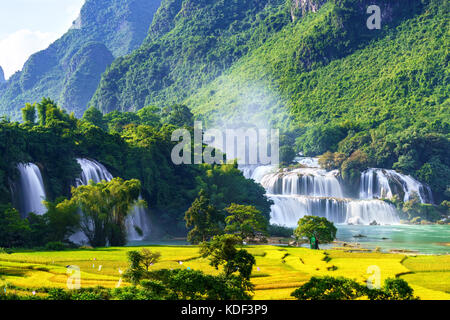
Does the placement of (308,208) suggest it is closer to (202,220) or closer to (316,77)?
(202,220)

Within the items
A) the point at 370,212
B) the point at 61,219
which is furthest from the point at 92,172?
the point at 370,212

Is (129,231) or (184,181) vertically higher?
(184,181)

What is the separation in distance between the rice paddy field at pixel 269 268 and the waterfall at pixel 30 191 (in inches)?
475

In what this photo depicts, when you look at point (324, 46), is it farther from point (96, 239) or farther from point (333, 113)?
point (96, 239)

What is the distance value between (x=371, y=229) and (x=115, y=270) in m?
45.4

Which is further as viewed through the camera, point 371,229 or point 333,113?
point 333,113

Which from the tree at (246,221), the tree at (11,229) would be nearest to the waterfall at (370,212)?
the tree at (246,221)

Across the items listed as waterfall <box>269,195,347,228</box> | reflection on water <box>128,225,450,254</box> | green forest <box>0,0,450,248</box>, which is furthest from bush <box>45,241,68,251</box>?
waterfall <box>269,195,347,228</box>

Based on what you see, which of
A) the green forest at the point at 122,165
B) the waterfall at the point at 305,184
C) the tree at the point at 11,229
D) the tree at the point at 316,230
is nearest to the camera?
the tree at the point at 11,229

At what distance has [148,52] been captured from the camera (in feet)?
593

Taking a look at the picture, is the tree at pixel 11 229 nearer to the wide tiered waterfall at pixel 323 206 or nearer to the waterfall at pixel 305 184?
the wide tiered waterfall at pixel 323 206

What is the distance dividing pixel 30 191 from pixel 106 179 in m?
10.9

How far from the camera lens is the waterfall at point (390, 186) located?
80.8 metres

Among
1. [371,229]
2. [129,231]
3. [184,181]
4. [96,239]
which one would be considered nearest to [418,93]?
[371,229]
